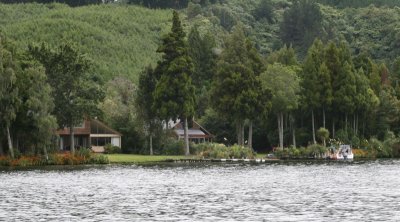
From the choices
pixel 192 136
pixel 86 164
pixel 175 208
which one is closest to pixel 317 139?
pixel 192 136

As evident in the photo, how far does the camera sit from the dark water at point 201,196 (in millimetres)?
40812

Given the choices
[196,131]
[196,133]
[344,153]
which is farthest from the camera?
[196,131]

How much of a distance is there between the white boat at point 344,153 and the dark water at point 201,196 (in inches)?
1284

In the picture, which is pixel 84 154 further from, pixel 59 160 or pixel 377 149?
pixel 377 149

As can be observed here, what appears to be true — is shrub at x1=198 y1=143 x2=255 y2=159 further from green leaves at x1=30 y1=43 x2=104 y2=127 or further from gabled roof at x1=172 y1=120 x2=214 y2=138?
gabled roof at x1=172 y1=120 x2=214 y2=138

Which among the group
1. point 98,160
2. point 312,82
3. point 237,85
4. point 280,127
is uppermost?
point 312,82

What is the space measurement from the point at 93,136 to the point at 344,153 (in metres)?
35.4

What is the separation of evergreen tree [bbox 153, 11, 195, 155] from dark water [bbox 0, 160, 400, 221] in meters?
31.4

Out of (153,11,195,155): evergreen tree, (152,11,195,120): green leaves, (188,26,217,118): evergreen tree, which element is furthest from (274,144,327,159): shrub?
(188,26,217,118): evergreen tree

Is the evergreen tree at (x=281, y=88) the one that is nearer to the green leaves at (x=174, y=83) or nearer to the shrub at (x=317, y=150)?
the shrub at (x=317, y=150)

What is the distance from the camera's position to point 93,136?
405 feet

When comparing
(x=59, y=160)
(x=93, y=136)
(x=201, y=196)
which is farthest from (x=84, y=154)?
(x=201, y=196)

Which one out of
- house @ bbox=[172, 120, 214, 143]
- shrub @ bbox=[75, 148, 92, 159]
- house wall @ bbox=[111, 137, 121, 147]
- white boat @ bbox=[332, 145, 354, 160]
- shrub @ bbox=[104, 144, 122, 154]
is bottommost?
white boat @ bbox=[332, 145, 354, 160]

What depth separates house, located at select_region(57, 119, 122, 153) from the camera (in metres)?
120
